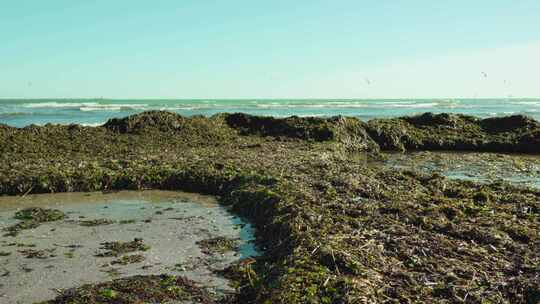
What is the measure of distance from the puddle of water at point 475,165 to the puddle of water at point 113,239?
6.74 m

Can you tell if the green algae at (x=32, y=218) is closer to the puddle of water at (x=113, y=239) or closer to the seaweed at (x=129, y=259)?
the puddle of water at (x=113, y=239)

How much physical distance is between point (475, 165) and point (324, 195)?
7680 millimetres

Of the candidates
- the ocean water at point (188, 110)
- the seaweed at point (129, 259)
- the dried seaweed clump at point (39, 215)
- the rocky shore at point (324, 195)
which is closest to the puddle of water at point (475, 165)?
the rocky shore at point (324, 195)

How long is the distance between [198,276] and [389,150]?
45.5ft

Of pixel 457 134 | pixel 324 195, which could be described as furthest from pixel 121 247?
pixel 457 134

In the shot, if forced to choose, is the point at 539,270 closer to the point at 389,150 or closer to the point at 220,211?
the point at 220,211

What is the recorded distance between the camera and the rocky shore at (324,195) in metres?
4.82

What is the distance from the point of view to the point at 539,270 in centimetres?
510

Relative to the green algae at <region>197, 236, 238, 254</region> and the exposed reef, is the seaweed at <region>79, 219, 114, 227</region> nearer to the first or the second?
the green algae at <region>197, 236, 238, 254</region>

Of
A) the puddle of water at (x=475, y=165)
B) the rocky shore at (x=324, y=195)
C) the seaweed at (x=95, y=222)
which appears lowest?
the puddle of water at (x=475, y=165)

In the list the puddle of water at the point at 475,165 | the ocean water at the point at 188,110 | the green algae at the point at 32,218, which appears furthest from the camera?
the ocean water at the point at 188,110

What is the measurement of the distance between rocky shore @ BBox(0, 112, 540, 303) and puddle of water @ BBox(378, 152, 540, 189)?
4.40 feet

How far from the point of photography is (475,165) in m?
14.3

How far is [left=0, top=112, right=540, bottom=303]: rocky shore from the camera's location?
190 inches
